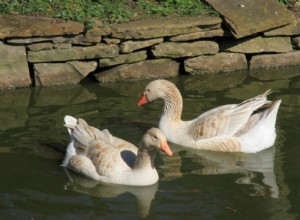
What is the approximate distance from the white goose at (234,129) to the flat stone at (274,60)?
3.41 metres

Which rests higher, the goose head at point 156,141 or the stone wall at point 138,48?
the goose head at point 156,141

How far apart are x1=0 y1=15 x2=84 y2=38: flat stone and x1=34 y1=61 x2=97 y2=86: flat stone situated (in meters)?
0.58

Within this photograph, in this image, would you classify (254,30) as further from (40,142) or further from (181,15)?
(40,142)

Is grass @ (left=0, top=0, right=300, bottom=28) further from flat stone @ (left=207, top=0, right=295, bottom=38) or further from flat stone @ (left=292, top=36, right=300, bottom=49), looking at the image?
flat stone @ (left=292, top=36, right=300, bottom=49)

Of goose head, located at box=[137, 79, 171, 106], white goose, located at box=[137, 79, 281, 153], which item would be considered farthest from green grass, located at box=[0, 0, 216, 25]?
white goose, located at box=[137, 79, 281, 153]

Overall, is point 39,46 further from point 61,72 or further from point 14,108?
point 14,108

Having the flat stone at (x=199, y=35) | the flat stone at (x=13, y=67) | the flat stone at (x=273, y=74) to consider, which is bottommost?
the flat stone at (x=273, y=74)

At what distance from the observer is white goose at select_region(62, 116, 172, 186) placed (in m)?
8.16


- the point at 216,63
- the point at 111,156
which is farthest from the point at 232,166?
the point at 216,63

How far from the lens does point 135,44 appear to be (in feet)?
40.1

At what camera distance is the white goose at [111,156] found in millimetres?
8156

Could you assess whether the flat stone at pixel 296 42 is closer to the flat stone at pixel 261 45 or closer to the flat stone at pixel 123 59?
the flat stone at pixel 261 45

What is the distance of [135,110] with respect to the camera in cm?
1098

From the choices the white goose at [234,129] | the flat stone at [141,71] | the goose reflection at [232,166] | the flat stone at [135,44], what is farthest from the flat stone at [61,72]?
the goose reflection at [232,166]
